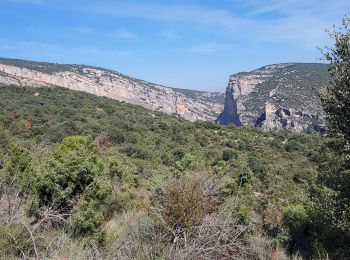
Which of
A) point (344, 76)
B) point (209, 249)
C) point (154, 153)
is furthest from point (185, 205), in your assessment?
point (154, 153)

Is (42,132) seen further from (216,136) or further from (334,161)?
(334,161)

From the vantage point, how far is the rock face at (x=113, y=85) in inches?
4803

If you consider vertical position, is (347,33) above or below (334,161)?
above

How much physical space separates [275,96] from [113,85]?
72.4 m

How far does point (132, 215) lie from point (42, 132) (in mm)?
28338

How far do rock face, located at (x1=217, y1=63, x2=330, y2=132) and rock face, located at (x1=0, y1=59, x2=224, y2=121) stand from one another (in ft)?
90.0

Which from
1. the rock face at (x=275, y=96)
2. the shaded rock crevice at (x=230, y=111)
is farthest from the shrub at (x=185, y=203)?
the shaded rock crevice at (x=230, y=111)

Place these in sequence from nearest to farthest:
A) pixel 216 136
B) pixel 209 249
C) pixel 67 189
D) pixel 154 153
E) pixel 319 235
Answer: pixel 209 249 → pixel 319 235 → pixel 67 189 → pixel 154 153 → pixel 216 136

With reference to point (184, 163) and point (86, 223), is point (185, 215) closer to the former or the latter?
point (86, 223)

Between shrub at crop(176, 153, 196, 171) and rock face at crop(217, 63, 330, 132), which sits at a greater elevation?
rock face at crop(217, 63, 330, 132)

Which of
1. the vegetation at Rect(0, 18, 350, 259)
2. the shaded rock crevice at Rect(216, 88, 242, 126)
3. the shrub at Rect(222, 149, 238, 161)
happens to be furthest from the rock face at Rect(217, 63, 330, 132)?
the vegetation at Rect(0, 18, 350, 259)

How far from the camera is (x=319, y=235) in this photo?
23.0 ft

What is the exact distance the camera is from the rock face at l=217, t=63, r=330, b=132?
308ft

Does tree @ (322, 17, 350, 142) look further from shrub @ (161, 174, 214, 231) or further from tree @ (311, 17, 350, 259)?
shrub @ (161, 174, 214, 231)
